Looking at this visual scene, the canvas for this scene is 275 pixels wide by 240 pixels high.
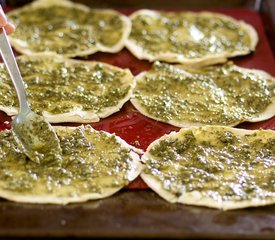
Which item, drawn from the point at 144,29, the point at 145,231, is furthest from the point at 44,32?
the point at 145,231

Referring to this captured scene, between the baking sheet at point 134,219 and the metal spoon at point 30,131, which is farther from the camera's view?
the metal spoon at point 30,131

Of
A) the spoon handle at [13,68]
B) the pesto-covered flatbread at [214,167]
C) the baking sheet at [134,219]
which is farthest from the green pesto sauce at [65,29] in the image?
the baking sheet at [134,219]

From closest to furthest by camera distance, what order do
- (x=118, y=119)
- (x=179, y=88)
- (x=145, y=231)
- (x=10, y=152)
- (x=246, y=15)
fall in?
(x=145, y=231) → (x=10, y=152) → (x=118, y=119) → (x=179, y=88) → (x=246, y=15)

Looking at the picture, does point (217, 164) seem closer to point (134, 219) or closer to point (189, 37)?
point (134, 219)

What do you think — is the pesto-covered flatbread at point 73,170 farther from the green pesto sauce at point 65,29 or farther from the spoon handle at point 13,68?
the green pesto sauce at point 65,29

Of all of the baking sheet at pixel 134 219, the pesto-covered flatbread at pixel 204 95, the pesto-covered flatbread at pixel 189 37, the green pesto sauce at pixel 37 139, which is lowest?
the baking sheet at pixel 134 219

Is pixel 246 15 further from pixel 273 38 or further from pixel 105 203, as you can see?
pixel 105 203

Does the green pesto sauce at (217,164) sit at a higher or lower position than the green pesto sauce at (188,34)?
lower

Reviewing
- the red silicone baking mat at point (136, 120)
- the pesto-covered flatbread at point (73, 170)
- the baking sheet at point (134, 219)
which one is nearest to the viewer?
the baking sheet at point (134, 219)

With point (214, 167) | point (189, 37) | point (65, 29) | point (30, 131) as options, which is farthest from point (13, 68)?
point (189, 37)
